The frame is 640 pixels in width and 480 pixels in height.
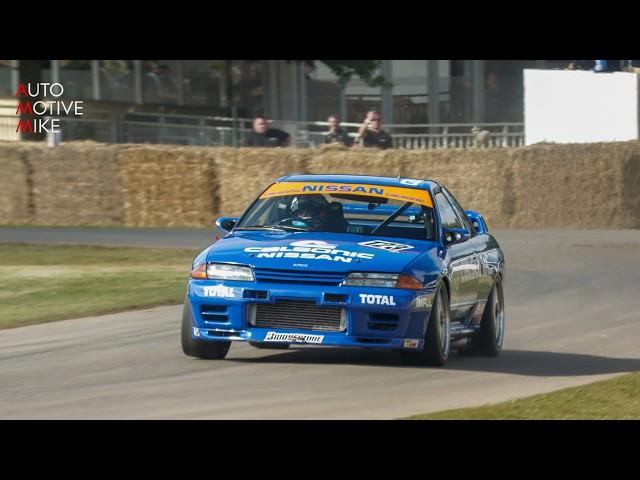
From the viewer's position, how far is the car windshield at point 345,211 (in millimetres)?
10352

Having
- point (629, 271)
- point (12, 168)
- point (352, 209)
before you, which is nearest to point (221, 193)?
point (12, 168)

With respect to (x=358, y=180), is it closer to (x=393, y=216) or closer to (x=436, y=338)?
(x=393, y=216)

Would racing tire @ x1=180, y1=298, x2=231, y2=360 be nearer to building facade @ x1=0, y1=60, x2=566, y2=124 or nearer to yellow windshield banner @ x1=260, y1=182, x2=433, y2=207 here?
yellow windshield banner @ x1=260, y1=182, x2=433, y2=207

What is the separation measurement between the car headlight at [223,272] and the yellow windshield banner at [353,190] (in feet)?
4.45

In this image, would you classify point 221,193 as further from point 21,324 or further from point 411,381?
point 411,381

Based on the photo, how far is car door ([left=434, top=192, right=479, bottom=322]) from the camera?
10.2 meters

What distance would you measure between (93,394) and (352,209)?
3.15m

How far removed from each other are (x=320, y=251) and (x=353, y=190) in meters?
1.30

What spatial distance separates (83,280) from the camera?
1608 cm

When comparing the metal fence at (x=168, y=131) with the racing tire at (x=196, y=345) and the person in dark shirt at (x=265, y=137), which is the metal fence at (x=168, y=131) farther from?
the racing tire at (x=196, y=345)

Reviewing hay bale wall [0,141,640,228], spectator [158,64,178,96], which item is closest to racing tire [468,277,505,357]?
hay bale wall [0,141,640,228]

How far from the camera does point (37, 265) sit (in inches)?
717

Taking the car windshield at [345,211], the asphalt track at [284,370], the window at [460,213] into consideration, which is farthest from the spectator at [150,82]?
the car windshield at [345,211]

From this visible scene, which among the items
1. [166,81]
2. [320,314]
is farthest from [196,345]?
[166,81]
